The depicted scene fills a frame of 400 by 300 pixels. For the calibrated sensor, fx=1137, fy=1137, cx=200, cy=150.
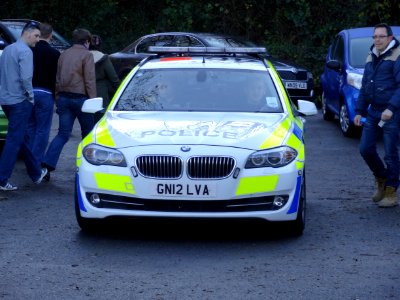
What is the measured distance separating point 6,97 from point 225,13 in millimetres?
18517

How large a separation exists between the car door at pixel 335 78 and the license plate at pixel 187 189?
8.93 m

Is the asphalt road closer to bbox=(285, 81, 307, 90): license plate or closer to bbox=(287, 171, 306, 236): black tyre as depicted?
bbox=(287, 171, 306, 236): black tyre

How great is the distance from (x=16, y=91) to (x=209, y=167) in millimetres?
3406

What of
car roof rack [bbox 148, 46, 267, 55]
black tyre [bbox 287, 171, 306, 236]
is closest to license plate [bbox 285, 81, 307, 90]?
car roof rack [bbox 148, 46, 267, 55]

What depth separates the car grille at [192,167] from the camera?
884 cm

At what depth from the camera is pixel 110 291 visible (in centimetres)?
732

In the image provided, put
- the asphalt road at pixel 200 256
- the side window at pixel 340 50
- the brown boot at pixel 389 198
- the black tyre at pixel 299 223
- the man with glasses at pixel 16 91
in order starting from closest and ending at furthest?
the asphalt road at pixel 200 256 < the black tyre at pixel 299 223 < the brown boot at pixel 389 198 < the man with glasses at pixel 16 91 < the side window at pixel 340 50

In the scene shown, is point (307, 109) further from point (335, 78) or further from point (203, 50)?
point (335, 78)

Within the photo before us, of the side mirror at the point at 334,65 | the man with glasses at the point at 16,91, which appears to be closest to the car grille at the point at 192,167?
the man with glasses at the point at 16,91

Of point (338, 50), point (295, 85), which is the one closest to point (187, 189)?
point (338, 50)

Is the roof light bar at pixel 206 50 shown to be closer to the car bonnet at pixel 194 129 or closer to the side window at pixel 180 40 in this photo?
the car bonnet at pixel 194 129

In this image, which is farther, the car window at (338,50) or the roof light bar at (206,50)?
the car window at (338,50)

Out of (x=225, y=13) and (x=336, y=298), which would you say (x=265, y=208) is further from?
(x=225, y=13)

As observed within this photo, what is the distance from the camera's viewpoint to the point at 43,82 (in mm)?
12336
